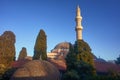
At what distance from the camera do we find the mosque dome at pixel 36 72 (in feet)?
95.9

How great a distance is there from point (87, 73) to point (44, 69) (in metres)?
7.32

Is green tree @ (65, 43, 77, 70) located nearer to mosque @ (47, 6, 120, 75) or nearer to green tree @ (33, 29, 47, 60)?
mosque @ (47, 6, 120, 75)

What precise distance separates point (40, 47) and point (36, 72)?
14725 millimetres

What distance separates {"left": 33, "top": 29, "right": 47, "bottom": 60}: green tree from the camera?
43094mm

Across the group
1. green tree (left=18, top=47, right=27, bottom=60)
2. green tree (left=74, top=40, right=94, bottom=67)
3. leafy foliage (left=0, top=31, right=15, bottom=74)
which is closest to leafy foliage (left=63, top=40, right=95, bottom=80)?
green tree (left=74, top=40, right=94, bottom=67)

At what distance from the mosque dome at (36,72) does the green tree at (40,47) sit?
1213 cm

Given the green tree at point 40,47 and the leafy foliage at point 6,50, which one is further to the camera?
the green tree at point 40,47

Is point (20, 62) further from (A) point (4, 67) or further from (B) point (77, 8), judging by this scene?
(B) point (77, 8)

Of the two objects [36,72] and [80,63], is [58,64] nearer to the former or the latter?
[80,63]

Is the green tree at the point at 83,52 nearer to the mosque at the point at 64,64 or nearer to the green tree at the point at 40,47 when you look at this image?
the mosque at the point at 64,64

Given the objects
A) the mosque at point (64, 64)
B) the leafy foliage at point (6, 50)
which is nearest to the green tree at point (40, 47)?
the mosque at point (64, 64)

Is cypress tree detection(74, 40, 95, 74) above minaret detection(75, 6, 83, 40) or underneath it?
underneath

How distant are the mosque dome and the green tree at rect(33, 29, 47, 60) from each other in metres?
12.1

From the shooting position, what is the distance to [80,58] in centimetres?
3569
